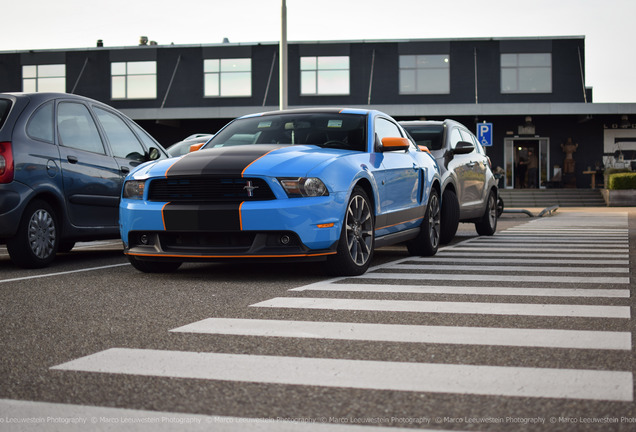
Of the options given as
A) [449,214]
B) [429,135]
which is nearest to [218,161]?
[449,214]

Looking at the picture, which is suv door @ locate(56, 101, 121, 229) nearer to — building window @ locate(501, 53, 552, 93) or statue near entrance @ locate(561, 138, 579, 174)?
statue near entrance @ locate(561, 138, 579, 174)

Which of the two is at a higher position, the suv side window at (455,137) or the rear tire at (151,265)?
the suv side window at (455,137)

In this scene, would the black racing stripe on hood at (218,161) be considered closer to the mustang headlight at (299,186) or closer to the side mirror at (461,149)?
the mustang headlight at (299,186)

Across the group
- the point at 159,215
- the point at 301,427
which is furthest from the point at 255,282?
the point at 301,427

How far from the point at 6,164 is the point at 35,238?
2.62 ft

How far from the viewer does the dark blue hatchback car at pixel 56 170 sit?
299 inches

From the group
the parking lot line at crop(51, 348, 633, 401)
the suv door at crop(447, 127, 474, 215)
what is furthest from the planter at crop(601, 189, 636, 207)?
the parking lot line at crop(51, 348, 633, 401)

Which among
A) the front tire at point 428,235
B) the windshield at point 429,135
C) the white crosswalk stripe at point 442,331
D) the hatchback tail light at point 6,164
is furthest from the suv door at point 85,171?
the windshield at point 429,135

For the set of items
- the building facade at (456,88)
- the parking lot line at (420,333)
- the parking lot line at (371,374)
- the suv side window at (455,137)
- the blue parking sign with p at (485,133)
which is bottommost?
the parking lot line at (371,374)

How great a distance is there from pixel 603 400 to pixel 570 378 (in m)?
0.34

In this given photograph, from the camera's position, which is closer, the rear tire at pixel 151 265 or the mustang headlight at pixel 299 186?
the mustang headlight at pixel 299 186

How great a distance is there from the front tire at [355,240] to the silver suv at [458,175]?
11.2ft

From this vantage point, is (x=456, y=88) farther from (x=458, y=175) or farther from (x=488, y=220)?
(x=458, y=175)

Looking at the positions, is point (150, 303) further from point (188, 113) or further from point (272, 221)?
point (188, 113)
